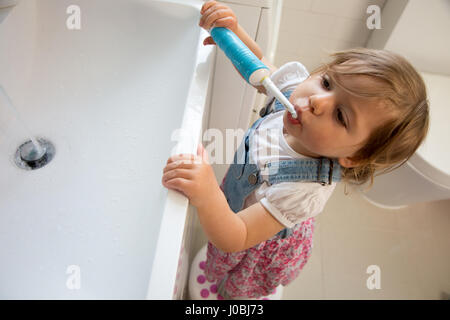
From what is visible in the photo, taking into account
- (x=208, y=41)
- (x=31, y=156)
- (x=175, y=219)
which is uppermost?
(x=208, y=41)

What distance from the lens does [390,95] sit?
15.5 inches

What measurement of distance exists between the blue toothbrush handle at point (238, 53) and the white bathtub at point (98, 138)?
0.05m

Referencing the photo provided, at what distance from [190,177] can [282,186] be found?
0.53 ft

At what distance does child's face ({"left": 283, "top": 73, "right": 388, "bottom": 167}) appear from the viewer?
15.7 inches

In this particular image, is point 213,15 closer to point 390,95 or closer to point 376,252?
point 390,95

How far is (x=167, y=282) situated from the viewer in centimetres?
33

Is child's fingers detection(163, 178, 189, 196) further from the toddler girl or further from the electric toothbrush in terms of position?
the electric toothbrush

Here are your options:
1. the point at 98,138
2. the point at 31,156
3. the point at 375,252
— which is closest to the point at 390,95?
the point at 98,138

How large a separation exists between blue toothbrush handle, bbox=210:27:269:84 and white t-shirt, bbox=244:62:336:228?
16 cm

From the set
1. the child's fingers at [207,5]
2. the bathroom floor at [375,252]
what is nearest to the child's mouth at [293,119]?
the child's fingers at [207,5]

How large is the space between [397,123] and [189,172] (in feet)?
0.97

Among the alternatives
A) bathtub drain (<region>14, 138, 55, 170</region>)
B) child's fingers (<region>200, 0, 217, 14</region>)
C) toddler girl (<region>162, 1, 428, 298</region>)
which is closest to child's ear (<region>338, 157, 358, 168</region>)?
toddler girl (<region>162, 1, 428, 298</region>)

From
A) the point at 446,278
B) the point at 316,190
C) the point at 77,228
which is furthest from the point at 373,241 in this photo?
the point at 77,228
